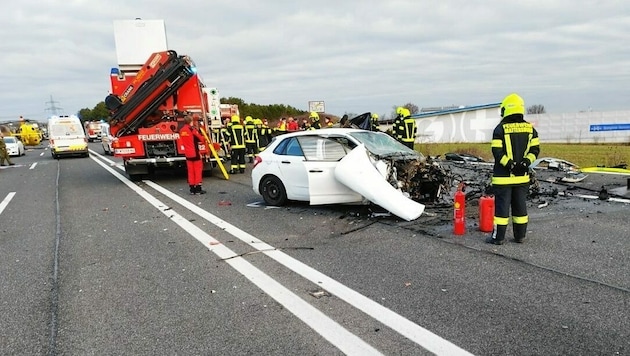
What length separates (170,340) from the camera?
3.38m

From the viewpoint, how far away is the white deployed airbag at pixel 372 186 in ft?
22.1

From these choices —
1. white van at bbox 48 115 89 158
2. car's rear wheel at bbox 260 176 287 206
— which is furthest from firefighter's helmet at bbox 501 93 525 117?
white van at bbox 48 115 89 158

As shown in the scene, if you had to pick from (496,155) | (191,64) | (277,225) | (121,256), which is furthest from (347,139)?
(191,64)

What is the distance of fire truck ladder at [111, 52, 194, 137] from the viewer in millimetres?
12102

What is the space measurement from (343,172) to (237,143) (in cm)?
766

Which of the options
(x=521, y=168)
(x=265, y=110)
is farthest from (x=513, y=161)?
(x=265, y=110)

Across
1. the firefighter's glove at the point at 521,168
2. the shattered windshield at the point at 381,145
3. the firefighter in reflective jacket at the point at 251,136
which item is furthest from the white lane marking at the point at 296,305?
the firefighter in reflective jacket at the point at 251,136

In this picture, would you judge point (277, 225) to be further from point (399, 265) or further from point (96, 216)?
point (96, 216)

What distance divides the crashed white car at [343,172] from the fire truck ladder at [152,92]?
16.4ft

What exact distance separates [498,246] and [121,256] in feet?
15.1

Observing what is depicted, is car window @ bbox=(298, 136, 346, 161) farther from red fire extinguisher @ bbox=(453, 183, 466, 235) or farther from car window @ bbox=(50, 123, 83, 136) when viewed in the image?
car window @ bbox=(50, 123, 83, 136)

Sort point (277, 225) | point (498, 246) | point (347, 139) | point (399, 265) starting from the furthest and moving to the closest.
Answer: point (347, 139) → point (277, 225) → point (498, 246) → point (399, 265)

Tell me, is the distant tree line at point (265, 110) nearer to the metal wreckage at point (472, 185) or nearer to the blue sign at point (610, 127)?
the blue sign at point (610, 127)

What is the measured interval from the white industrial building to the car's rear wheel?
82.9ft
